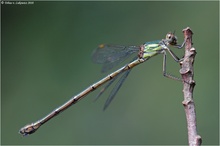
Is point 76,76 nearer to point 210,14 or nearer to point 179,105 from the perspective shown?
point 179,105

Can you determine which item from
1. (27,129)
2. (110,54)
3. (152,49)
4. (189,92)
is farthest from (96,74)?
(189,92)

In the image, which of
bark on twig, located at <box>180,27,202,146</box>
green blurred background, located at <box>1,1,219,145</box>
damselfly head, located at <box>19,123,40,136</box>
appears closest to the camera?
bark on twig, located at <box>180,27,202,146</box>

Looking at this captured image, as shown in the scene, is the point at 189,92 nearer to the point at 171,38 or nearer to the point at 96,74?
the point at 171,38

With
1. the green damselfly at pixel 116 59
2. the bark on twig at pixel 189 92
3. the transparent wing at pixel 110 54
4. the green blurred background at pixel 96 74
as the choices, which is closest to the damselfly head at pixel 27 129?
the green damselfly at pixel 116 59

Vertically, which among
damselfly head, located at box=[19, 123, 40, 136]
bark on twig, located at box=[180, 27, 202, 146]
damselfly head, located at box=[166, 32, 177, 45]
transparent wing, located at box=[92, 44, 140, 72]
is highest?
damselfly head, located at box=[166, 32, 177, 45]

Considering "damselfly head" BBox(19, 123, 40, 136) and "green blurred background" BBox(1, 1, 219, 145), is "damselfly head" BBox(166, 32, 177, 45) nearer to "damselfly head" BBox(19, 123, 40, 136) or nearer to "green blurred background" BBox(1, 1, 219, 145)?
"damselfly head" BBox(19, 123, 40, 136)

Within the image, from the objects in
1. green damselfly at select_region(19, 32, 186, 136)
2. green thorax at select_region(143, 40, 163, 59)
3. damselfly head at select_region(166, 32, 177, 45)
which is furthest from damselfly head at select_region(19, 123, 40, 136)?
damselfly head at select_region(166, 32, 177, 45)
